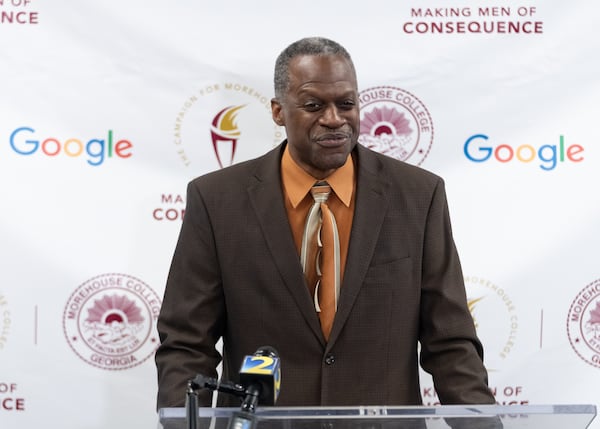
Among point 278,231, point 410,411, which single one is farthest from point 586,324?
point 410,411

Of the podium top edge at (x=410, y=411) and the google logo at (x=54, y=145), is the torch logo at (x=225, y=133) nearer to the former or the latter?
the google logo at (x=54, y=145)

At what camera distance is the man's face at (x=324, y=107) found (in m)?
1.94

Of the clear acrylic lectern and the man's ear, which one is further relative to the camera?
the man's ear

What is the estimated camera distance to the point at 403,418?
4.48ft

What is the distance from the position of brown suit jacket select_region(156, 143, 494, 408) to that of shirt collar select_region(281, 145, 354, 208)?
0.03m

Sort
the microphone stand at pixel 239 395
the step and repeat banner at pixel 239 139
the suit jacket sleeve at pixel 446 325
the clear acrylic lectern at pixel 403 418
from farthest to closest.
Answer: the step and repeat banner at pixel 239 139
the suit jacket sleeve at pixel 446 325
the clear acrylic lectern at pixel 403 418
the microphone stand at pixel 239 395

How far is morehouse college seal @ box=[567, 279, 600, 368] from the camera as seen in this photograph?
259 cm

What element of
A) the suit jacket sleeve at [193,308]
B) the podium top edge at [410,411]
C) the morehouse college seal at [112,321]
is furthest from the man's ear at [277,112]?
the podium top edge at [410,411]

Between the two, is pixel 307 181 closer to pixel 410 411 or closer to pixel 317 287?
pixel 317 287

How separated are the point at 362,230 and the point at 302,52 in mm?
421

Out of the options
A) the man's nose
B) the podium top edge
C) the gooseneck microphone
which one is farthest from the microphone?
the man's nose

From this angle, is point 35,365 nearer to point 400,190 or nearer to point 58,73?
point 58,73

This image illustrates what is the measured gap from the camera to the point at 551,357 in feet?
8.58

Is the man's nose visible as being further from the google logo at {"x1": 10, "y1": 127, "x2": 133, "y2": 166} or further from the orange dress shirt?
the google logo at {"x1": 10, "y1": 127, "x2": 133, "y2": 166}
